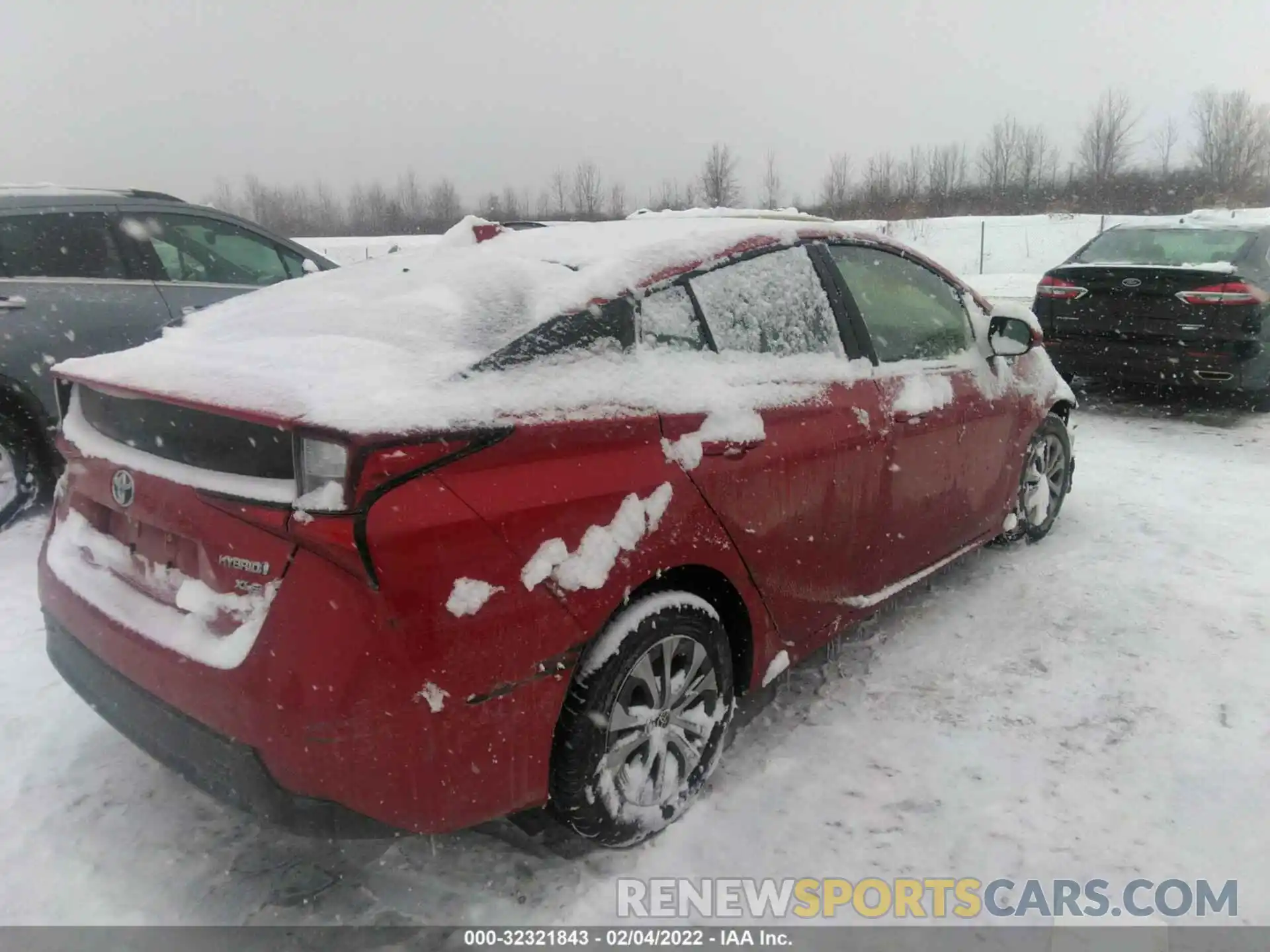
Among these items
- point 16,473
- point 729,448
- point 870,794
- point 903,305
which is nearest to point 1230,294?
→ point 903,305

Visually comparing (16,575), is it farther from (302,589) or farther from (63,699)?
(302,589)

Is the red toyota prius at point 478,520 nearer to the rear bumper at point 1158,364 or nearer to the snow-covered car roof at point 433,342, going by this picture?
the snow-covered car roof at point 433,342

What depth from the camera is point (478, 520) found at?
5.86ft

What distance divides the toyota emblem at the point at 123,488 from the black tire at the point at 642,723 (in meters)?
1.16

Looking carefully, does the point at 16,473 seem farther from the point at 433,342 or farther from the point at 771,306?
the point at 771,306

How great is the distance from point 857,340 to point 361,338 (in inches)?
67.2

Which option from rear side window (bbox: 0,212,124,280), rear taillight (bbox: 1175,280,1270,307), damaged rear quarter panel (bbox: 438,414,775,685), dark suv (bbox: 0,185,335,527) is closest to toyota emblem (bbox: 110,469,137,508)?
damaged rear quarter panel (bbox: 438,414,775,685)

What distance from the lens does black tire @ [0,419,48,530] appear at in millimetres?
4453

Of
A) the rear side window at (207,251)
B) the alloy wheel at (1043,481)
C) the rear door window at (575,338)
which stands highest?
the rear side window at (207,251)

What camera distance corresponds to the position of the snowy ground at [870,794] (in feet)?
7.18

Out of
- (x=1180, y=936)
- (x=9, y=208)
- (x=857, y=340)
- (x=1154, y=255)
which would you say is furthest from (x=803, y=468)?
(x=1154, y=255)

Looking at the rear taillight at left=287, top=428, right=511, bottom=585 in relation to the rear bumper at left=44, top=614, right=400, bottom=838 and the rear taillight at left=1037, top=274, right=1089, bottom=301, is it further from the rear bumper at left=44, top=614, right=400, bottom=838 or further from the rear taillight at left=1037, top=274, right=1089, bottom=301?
the rear taillight at left=1037, top=274, right=1089, bottom=301

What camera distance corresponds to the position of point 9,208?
452 centimetres

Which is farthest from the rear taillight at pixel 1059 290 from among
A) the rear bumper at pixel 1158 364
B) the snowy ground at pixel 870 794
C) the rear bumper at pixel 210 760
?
the rear bumper at pixel 210 760
